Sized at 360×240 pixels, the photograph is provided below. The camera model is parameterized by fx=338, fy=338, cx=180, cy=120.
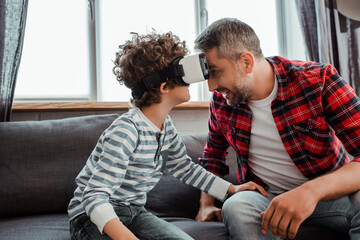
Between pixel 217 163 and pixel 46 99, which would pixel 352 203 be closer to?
pixel 217 163

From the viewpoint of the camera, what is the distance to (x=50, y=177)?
1.38m

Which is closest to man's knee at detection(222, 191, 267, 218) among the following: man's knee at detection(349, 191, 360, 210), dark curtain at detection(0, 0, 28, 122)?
man's knee at detection(349, 191, 360, 210)

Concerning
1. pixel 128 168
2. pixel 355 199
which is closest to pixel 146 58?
pixel 128 168

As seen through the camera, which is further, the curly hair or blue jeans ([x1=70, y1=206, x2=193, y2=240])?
the curly hair

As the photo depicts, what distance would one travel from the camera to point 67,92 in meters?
2.08

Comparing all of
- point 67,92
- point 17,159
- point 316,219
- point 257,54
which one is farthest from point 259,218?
point 67,92

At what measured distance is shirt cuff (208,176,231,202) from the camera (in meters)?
1.22

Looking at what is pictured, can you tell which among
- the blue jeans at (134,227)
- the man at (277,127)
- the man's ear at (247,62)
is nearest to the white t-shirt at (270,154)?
the man at (277,127)

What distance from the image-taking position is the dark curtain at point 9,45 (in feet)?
5.39

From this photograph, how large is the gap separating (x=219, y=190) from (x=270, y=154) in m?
0.24

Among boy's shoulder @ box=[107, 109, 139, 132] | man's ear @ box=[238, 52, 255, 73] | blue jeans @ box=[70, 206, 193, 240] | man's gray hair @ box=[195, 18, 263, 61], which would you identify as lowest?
blue jeans @ box=[70, 206, 193, 240]

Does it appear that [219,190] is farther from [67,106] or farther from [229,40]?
[67,106]

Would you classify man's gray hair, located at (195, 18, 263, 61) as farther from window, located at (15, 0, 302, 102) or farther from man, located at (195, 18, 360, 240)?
window, located at (15, 0, 302, 102)

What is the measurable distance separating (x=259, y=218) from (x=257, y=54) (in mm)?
613
